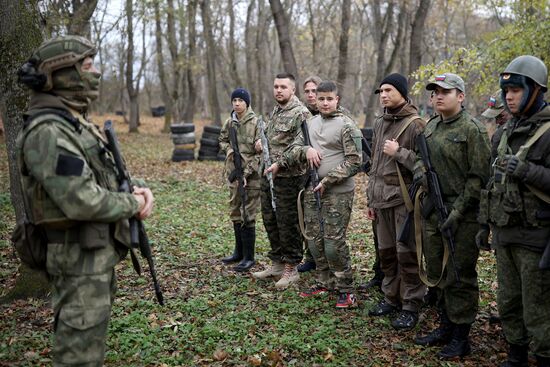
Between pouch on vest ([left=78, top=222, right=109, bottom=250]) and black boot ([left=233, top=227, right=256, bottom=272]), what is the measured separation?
12.6 ft

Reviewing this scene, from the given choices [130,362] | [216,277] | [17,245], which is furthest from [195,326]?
[17,245]

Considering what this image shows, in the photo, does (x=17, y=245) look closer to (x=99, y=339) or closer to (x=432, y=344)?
(x=99, y=339)

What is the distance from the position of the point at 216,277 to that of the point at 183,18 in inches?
809

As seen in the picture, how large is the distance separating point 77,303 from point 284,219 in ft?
11.5

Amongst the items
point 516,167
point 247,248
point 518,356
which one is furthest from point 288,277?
point 516,167

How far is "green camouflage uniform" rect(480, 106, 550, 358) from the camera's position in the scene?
3670 millimetres

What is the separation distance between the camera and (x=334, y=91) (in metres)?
5.44

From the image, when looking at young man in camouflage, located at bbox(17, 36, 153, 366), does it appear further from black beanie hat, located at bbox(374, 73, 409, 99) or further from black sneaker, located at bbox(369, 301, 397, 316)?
black sneaker, located at bbox(369, 301, 397, 316)

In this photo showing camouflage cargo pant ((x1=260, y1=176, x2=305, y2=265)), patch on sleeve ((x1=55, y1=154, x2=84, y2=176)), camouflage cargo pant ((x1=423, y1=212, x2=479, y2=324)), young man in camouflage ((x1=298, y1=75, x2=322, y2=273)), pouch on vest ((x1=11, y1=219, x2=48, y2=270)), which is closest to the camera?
patch on sleeve ((x1=55, y1=154, x2=84, y2=176))

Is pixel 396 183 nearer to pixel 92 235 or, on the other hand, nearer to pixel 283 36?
pixel 92 235

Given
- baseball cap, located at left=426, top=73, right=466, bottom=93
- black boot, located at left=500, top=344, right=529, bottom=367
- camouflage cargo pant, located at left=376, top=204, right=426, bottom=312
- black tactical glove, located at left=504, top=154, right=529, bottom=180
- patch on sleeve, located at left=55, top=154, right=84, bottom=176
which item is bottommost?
A: black boot, located at left=500, top=344, right=529, bottom=367

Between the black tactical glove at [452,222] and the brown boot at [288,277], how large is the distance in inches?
93.5

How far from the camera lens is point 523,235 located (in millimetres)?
3760

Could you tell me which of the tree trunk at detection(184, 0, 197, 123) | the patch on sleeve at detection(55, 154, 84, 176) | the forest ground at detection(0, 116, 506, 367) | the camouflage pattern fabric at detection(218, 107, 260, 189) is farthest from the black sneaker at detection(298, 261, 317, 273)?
the tree trunk at detection(184, 0, 197, 123)
